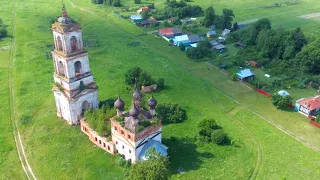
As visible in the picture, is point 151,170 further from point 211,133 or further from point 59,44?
point 59,44

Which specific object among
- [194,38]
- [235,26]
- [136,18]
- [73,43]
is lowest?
[194,38]

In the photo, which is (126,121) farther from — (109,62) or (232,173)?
(109,62)

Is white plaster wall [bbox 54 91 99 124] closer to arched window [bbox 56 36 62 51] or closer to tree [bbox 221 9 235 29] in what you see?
arched window [bbox 56 36 62 51]

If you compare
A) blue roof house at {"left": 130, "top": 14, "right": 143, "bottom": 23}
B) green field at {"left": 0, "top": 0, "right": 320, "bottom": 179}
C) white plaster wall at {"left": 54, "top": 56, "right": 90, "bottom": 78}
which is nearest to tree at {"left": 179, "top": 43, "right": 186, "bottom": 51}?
green field at {"left": 0, "top": 0, "right": 320, "bottom": 179}

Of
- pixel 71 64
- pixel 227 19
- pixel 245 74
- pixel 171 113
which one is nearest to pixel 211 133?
pixel 171 113

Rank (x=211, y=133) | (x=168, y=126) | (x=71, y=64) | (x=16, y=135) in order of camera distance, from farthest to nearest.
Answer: (x=168, y=126), (x=16, y=135), (x=211, y=133), (x=71, y=64)

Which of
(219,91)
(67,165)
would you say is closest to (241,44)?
(219,91)
